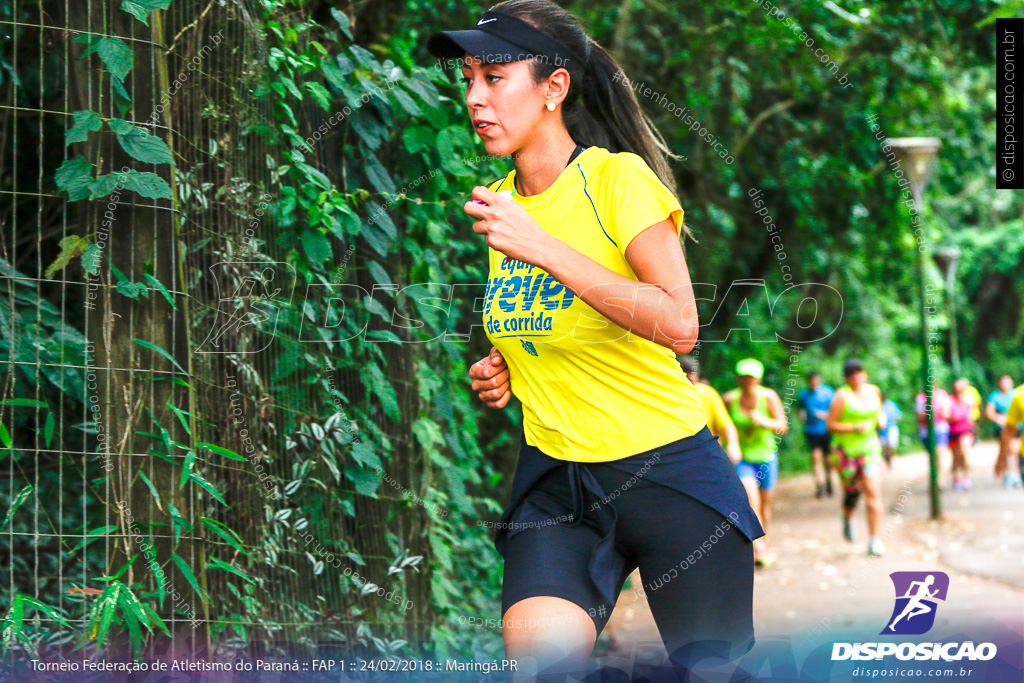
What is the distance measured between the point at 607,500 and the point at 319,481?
61.7 inches

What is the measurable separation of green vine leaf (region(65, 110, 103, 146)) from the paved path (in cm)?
198

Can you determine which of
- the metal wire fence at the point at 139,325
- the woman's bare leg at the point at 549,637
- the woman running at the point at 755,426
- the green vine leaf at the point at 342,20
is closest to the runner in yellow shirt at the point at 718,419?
the woman running at the point at 755,426

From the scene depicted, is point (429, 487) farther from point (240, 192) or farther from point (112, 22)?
point (112, 22)

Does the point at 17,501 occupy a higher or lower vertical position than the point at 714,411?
higher

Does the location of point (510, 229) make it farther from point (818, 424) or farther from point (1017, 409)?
point (818, 424)

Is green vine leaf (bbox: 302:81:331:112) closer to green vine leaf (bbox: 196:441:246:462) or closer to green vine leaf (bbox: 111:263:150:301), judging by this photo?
green vine leaf (bbox: 111:263:150:301)

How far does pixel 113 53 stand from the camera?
2721 millimetres

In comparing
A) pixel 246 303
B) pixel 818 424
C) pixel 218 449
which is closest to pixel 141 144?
pixel 246 303

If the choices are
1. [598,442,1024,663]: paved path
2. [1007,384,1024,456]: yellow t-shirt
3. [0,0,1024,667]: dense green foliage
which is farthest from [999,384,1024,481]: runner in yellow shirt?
[0,0,1024,667]: dense green foliage

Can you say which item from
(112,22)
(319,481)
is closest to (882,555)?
(319,481)

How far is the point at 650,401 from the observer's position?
7.12ft

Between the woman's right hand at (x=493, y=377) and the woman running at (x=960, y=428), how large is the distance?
42.0 feet

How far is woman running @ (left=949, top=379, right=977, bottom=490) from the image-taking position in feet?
45.5

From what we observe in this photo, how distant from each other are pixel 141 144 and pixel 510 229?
4.14 ft
